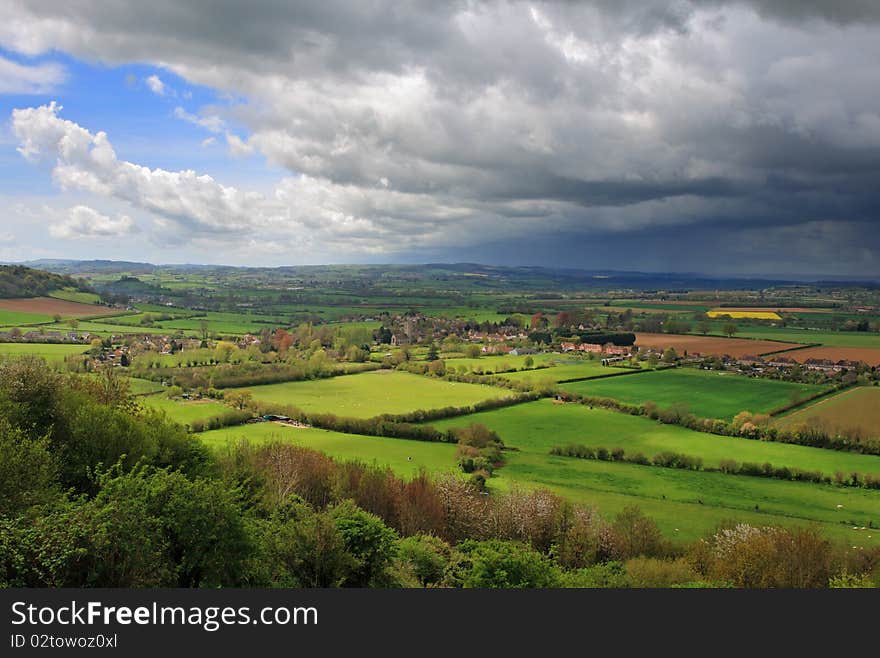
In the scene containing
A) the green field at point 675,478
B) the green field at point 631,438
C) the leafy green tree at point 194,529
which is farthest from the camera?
the green field at point 631,438

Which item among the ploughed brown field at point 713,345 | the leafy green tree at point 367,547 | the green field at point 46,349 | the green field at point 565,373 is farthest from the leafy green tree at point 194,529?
the ploughed brown field at point 713,345

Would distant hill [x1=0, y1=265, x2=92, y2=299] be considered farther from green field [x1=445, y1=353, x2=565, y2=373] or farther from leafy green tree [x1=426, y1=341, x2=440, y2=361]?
green field [x1=445, y1=353, x2=565, y2=373]

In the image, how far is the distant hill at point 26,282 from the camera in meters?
110

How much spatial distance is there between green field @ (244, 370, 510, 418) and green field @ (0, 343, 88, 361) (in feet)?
77.6

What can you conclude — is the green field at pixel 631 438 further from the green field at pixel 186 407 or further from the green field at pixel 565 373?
the green field at pixel 186 407

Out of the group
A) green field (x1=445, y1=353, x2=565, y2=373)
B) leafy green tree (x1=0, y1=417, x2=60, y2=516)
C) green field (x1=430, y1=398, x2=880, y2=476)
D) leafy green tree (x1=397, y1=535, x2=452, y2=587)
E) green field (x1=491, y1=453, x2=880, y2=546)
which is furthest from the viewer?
green field (x1=445, y1=353, x2=565, y2=373)

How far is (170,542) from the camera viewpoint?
1580cm

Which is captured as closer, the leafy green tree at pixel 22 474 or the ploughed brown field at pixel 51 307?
the leafy green tree at pixel 22 474

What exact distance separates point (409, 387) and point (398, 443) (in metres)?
22.0

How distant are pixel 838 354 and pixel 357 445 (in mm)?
74139

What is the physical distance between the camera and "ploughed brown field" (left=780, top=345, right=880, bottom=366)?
80250mm

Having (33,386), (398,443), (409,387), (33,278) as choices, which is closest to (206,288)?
(33,278)

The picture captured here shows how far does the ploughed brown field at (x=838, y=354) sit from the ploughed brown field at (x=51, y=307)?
11880cm

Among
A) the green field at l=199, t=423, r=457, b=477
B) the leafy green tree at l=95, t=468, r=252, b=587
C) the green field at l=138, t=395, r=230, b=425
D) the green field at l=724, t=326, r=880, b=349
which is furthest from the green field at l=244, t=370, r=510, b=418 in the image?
the green field at l=724, t=326, r=880, b=349
